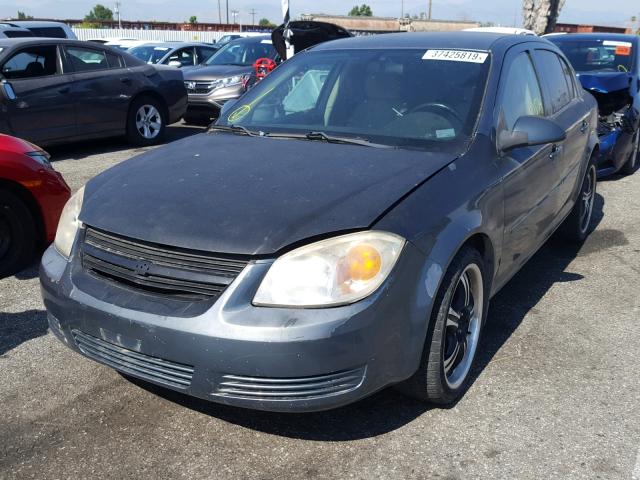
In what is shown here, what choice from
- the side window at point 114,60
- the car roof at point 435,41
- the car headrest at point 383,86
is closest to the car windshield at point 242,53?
the side window at point 114,60

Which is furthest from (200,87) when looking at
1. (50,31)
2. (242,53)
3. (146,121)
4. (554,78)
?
(554,78)

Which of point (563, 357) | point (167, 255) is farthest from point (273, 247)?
point (563, 357)

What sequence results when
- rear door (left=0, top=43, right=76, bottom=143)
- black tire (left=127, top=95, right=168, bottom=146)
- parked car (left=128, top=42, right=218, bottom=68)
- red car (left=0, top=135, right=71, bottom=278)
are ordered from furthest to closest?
parked car (left=128, top=42, right=218, bottom=68), black tire (left=127, top=95, right=168, bottom=146), rear door (left=0, top=43, right=76, bottom=143), red car (left=0, top=135, right=71, bottom=278)

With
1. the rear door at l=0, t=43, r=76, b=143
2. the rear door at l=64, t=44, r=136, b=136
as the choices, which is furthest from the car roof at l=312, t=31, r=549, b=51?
the rear door at l=64, t=44, r=136, b=136

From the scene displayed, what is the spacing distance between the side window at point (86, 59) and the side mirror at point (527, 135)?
713cm

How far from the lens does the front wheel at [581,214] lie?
533 cm

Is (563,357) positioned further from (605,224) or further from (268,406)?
(605,224)

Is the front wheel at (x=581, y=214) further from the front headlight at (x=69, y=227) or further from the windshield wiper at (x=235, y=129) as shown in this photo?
the front headlight at (x=69, y=227)

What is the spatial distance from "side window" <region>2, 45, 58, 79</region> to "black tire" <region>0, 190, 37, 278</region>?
176 inches

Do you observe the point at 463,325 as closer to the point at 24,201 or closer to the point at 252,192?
the point at 252,192

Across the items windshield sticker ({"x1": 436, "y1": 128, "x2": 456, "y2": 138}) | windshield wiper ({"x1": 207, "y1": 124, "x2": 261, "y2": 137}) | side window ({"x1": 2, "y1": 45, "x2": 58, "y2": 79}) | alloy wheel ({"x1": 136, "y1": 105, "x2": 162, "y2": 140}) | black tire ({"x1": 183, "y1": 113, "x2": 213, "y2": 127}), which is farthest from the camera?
black tire ({"x1": 183, "y1": 113, "x2": 213, "y2": 127})

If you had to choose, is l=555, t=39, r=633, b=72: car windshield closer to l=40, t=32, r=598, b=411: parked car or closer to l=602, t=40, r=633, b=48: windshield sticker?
l=602, t=40, r=633, b=48: windshield sticker

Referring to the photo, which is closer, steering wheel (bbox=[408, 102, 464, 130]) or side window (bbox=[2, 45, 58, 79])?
steering wheel (bbox=[408, 102, 464, 130])

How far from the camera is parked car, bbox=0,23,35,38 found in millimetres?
12734
